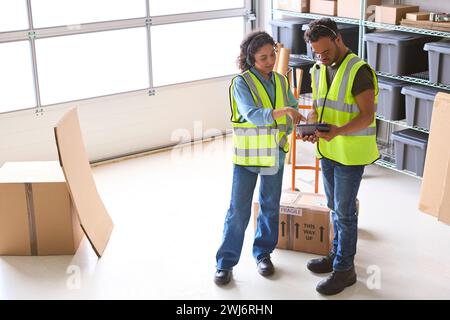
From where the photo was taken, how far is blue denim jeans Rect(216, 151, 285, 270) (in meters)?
3.81

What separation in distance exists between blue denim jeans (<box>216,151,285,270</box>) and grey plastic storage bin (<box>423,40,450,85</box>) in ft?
6.03

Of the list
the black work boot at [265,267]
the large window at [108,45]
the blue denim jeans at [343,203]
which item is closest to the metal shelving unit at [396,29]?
the large window at [108,45]

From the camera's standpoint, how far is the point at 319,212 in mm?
4277

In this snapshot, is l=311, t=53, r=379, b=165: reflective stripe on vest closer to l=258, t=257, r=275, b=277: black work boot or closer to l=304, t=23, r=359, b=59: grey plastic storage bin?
l=258, t=257, r=275, b=277: black work boot

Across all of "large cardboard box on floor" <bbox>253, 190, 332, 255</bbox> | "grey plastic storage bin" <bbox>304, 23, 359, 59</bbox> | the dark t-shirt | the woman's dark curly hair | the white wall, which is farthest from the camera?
"grey plastic storage bin" <bbox>304, 23, 359, 59</bbox>

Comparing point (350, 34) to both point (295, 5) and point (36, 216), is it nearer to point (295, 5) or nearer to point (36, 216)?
point (295, 5)

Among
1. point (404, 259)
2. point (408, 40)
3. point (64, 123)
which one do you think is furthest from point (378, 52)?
point (64, 123)

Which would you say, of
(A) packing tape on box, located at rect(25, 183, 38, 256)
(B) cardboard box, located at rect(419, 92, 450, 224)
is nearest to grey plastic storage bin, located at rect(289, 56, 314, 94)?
(B) cardboard box, located at rect(419, 92, 450, 224)

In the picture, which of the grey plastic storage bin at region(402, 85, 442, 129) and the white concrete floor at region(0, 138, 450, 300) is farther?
the grey plastic storage bin at region(402, 85, 442, 129)

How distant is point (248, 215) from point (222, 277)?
1.32 feet

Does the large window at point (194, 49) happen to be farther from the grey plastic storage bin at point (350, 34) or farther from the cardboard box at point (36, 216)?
the cardboard box at point (36, 216)

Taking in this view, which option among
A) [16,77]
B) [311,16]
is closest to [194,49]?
[311,16]

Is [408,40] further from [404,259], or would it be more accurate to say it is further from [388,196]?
[404,259]

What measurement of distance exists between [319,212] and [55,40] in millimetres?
2840
